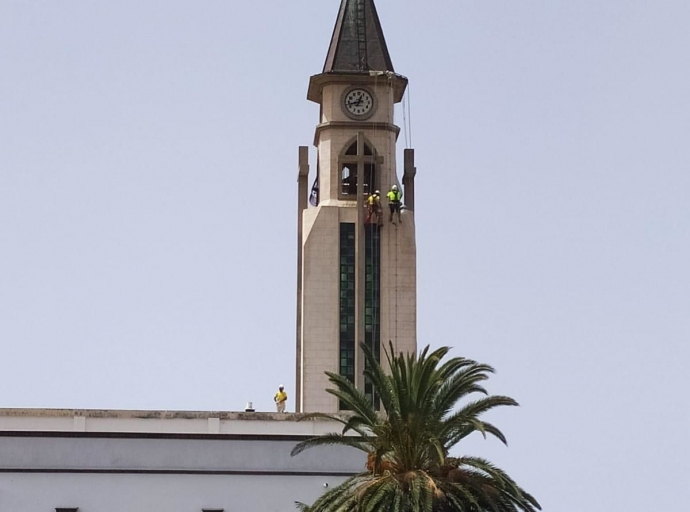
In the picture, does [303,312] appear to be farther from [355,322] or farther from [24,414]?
[24,414]

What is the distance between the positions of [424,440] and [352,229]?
33.0 metres

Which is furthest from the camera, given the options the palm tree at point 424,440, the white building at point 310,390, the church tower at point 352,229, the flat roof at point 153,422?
the church tower at point 352,229

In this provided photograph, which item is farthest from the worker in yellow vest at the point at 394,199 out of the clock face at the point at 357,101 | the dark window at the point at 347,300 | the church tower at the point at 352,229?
the clock face at the point at 357,101

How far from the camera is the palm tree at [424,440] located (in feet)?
157

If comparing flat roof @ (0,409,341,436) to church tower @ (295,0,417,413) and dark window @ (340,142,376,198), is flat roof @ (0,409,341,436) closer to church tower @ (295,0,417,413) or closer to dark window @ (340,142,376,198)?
church tower @ (295,0,417,413)

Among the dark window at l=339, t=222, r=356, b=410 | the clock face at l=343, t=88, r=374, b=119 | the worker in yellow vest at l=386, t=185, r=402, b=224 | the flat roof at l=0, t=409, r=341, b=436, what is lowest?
the flat roof at l=0, t=409, r=341, b=436

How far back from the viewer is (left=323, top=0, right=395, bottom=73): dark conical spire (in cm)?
8312

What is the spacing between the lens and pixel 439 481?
4822 cm

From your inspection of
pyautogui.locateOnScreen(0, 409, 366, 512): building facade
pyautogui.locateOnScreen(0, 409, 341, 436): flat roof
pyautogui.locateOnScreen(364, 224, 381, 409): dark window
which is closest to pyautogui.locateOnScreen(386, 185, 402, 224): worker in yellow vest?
pyautogui.locateOnScreen(364, 224, 381, 409): dark window

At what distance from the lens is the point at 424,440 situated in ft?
160

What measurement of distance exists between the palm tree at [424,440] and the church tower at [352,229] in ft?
93.0

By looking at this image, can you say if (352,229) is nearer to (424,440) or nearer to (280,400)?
(280,400)

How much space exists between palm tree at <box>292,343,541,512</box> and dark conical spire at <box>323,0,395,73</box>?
114 feet

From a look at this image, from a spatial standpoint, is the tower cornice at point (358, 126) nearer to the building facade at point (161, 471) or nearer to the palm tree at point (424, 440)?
the building facade at point (161, 471)
